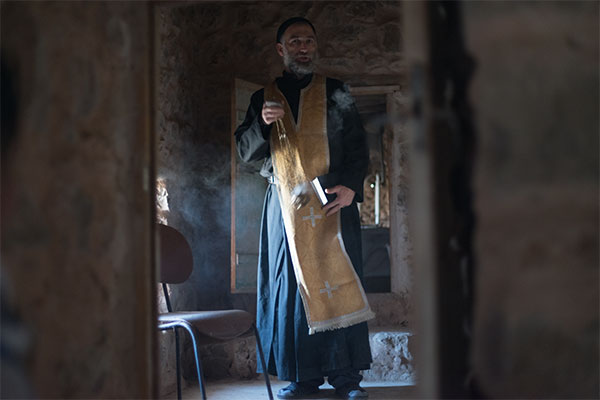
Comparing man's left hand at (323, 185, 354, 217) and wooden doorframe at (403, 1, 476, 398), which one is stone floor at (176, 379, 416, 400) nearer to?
man's left hand at (323, 185, 354, 217)

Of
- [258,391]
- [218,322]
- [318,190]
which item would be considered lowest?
[258,391]

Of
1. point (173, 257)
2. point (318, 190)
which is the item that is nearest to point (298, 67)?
point (318, 190)

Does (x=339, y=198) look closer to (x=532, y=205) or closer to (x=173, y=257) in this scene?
(x=173, y=257)

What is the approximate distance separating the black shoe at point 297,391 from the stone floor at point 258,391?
4cm

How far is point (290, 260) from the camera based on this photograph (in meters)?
3.38

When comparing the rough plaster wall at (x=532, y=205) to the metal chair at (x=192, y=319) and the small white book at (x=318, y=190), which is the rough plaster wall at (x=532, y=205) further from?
the small white book at (x=318, y=190)

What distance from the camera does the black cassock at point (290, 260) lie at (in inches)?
129

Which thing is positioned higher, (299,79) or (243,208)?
(299,79)

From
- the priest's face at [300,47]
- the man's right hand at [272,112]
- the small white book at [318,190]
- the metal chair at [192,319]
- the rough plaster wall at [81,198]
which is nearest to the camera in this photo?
the rough plaster wall at [81,198]

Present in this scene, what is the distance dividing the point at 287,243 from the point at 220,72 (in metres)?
1.60

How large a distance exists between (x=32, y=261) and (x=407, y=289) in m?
3.42

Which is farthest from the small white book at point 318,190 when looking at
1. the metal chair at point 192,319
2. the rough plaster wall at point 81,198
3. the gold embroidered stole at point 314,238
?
the rough plaster wall at point 81,198

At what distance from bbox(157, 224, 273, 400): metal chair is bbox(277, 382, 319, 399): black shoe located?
20 cm

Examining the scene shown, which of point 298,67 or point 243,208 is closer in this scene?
point 298,67
